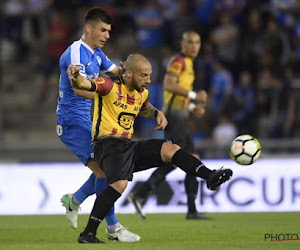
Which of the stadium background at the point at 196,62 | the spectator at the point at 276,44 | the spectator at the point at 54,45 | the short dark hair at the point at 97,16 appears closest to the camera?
the short dark hair at the point at 97,16

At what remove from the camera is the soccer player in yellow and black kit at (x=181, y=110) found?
11164 millimetres

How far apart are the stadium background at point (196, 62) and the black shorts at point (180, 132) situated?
8.53 ft

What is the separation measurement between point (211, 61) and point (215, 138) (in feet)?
5.81

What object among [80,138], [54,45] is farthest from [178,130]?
[54,45]


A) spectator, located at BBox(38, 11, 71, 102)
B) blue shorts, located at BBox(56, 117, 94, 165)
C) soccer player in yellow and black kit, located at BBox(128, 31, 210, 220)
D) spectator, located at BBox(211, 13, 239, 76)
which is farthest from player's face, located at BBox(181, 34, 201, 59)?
spectator, located at BBox(38, 11, 71, 102)

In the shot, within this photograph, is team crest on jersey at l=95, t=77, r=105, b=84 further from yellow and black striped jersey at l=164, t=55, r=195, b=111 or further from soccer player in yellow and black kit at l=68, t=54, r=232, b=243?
yellow and black striped jersey at l=164, t=55, r=195, b=111

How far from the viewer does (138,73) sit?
8031 mm

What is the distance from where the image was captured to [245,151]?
28.6ft

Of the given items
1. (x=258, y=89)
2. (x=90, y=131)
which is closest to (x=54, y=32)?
(x=258, y=89)

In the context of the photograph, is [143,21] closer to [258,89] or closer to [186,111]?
[258,89]

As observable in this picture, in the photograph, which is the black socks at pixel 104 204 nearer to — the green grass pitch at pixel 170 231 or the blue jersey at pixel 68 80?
the green grass pitch at pixel 170 231

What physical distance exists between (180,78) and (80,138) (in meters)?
2.98

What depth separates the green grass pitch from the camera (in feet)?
26.2

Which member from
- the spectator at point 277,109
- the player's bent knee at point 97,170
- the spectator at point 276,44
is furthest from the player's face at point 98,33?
the spectator at point 276,44
